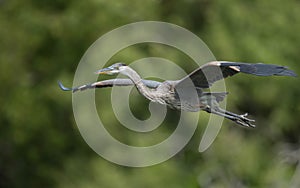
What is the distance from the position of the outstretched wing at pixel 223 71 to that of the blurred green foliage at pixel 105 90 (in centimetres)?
704

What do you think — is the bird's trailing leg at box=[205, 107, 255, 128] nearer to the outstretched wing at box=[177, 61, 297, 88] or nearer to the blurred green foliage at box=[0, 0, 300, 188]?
the outstretched wing at box=[177, 61, 297, 88]

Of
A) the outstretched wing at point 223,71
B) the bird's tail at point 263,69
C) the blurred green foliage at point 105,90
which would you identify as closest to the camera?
the outstretched wing at point 223,71

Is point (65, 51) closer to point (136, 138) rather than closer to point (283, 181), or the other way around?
point (136, 138)

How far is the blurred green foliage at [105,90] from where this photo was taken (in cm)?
1059

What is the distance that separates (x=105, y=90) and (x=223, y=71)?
24.3ft

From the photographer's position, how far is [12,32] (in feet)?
38.0

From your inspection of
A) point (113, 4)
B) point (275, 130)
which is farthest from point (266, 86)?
point (113, 4)

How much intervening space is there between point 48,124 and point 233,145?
8.61ft

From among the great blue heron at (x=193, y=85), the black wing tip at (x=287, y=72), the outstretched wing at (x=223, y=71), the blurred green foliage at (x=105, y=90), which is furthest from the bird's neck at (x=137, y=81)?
the blurred green foliage at (x=105, y=90)

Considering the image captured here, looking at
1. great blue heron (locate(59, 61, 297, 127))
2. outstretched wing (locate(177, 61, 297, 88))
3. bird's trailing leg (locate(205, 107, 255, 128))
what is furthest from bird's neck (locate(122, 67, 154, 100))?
bird's trailing leg (locate(205, 107, 255, 128))

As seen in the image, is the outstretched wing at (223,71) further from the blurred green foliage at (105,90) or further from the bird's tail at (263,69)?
the blurred green foliage at (105,90)

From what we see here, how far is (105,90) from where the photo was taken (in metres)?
10.5

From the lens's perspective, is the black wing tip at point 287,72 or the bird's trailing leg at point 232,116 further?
the bird's trailing leg at point 232,116

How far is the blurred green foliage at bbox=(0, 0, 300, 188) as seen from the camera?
1059 cm
